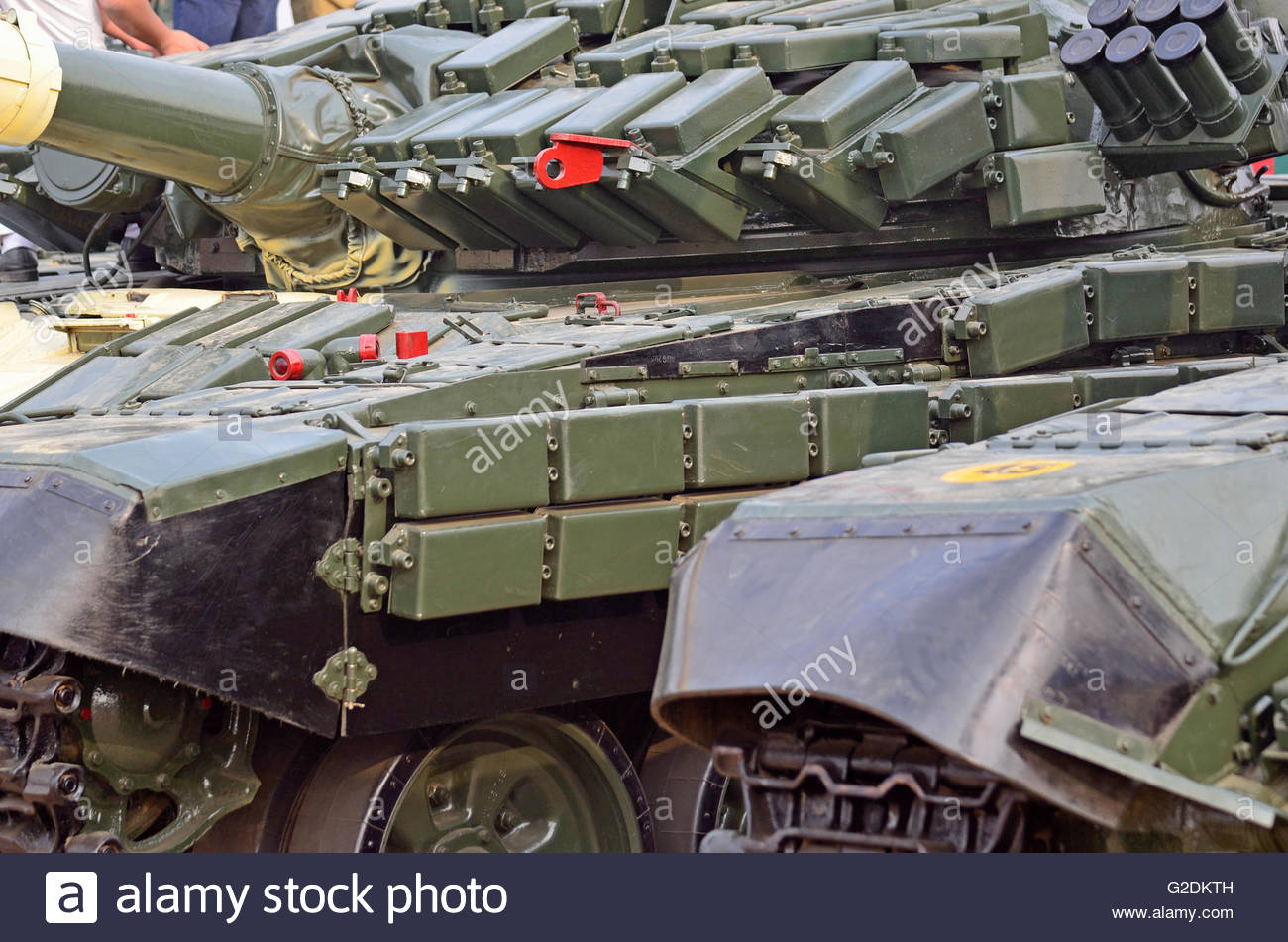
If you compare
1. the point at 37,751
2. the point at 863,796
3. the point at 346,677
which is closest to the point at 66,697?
the point at 37,751

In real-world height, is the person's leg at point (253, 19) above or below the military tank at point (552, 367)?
above

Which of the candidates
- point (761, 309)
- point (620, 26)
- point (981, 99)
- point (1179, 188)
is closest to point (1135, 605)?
point (761, 309)

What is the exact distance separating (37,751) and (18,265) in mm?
6023

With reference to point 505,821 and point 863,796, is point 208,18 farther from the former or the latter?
point 863,796

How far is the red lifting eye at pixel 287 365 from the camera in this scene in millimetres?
7953

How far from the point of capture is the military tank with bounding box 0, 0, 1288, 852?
6340 mm

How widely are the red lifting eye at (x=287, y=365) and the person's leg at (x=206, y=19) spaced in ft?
27.8

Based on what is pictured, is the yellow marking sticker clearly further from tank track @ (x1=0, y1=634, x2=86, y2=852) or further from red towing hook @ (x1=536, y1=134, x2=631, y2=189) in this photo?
red towing hook @ (x1=536, y1=134, x2=631, y2=189)

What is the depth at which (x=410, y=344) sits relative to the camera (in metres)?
8.01

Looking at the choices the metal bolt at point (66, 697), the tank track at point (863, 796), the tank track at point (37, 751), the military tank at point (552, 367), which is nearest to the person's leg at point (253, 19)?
the military tank at point (552, 367)

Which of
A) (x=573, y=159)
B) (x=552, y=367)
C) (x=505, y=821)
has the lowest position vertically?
(x=505, y=821)

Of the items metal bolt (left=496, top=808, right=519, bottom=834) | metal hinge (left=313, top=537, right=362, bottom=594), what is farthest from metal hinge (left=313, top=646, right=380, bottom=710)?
metal bolt (left=496, top=808, right=519, bottom=834)

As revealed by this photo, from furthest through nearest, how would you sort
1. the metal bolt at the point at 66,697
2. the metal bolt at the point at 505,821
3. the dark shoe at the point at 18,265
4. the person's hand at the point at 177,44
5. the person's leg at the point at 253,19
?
the person's leg at the point at 253,19
the person's hand at the point at 177,44
the dark shoe at the point at 18,265
the metal bolt at the point at 505,821
the metal bolt at the point at 66,697

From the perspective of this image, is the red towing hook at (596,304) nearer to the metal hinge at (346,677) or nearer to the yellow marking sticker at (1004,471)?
the metal hinge at (346,677)
